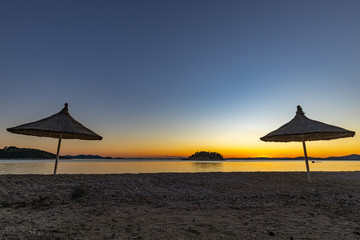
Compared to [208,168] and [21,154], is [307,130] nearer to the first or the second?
[208,168]

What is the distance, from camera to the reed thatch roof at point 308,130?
7.86m

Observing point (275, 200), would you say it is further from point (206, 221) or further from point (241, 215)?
point (206, 221)

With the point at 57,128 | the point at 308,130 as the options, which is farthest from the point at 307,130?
the point at 57,128

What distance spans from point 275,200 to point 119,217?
4138mm

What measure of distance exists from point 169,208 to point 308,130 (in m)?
6.60

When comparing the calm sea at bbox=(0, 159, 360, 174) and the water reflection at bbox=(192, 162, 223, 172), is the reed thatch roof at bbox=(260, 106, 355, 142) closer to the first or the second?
the water reflection at bbox=(192, 162, 223, 172)

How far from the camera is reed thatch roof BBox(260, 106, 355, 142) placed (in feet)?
25.8

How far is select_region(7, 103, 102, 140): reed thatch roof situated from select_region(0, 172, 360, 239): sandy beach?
71.9 inches

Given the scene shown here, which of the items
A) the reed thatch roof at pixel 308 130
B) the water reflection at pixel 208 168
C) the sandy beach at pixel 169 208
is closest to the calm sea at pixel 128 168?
the water reflection at pixel 208 168

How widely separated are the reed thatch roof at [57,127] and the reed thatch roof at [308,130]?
834 centimetres

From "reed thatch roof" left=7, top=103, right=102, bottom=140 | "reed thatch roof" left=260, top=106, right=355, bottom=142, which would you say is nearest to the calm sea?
"reed thatch roof" left=7, top=103, right=102, bottom=140

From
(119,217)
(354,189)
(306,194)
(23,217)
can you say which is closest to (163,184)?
(119,217)

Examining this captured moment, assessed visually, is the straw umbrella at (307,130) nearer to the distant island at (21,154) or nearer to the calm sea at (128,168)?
the calm sea at (128,168)

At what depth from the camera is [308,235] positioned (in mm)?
2998
